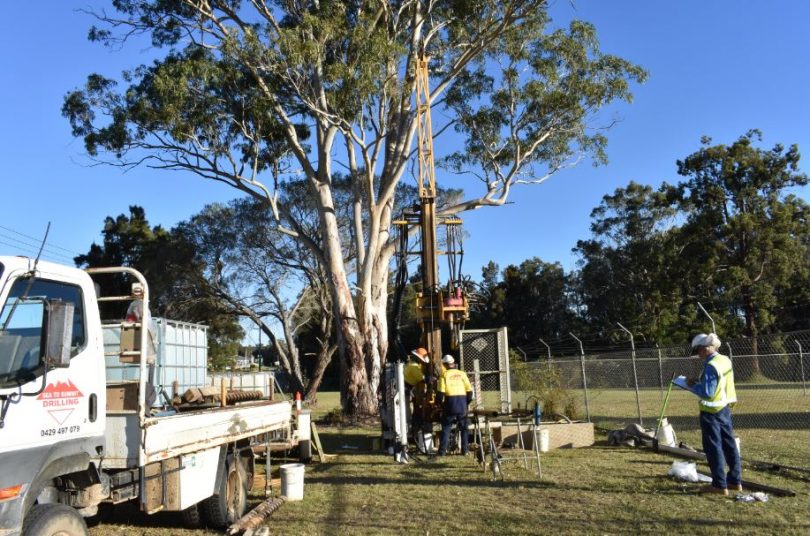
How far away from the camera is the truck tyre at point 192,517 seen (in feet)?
24.1

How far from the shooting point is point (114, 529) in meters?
7.50

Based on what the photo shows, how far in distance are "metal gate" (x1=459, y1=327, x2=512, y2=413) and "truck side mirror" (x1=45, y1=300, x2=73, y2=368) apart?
9.96 metres

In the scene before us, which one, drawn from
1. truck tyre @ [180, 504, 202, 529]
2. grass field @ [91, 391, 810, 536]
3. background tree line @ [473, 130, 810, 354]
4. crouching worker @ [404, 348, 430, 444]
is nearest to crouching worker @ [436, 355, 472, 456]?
grass field @ [91, 391, 810, 536]

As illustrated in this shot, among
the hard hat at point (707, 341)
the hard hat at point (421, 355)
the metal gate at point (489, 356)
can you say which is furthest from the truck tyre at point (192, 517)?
the metal gate at point (489, 356)

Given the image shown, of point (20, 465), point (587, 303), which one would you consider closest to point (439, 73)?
point (20, 465)

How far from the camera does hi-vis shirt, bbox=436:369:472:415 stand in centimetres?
1138

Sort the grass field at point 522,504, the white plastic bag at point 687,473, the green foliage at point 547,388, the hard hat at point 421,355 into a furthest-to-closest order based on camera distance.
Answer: the green foliage at point 547,388 < the hard hat at point 421,355 < the white plastic bag at point 687,473 < the grass field at point 522,504

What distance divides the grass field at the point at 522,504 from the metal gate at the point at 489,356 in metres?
2.72

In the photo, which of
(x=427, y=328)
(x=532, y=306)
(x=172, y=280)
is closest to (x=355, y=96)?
(x=427, y=328)

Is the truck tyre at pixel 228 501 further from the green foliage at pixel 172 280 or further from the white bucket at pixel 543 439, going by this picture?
the green foliage at pixel 172 280

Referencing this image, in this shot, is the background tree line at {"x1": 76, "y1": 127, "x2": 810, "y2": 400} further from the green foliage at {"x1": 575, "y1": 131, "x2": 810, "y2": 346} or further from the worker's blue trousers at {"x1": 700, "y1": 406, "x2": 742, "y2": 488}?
the worker's blue trousers at {"x1": 700, "y1": 406, "x2": 742, "y2": 488}

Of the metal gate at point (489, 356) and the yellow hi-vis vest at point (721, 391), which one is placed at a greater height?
the metal gate at point (489, 356)

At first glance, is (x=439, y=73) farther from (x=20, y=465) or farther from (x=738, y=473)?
(x=20, y=465)

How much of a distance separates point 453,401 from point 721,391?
173 inches
